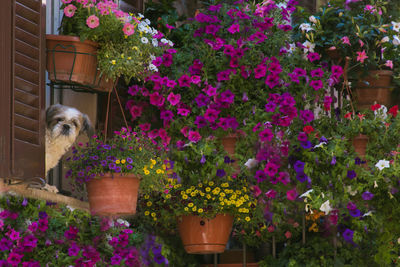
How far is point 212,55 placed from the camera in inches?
244

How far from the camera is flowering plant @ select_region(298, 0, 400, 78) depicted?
21.5 ft

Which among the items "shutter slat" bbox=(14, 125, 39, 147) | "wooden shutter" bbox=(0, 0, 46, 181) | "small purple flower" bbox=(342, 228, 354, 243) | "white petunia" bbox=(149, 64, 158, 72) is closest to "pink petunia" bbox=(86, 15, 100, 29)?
"wooden shutter" bbox=(0, 0, 46, 181)

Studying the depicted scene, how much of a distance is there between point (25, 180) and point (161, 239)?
1322 millimetres

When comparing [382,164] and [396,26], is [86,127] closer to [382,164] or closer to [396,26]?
[382,164]

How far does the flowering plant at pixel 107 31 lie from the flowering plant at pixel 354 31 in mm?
1492

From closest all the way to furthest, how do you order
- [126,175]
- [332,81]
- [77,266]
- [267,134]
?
[77,266] → [126,175] → [267,134] → [332,81]

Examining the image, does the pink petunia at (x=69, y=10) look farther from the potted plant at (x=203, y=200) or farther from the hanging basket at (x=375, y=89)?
the hanging basket at (x=375, y=89)

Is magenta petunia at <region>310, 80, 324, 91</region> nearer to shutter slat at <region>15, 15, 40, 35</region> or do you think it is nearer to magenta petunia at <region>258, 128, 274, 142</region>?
magenta petunia at <region>258, 128, 274, 142</region>

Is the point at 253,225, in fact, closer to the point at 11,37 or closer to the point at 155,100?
the point at 155,100

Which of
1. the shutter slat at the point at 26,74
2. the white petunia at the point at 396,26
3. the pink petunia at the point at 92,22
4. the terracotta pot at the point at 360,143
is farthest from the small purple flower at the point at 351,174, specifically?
the shutter slat at the point at 26,74

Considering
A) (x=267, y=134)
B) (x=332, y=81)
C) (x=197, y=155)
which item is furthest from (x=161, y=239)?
(x=332, y=81)

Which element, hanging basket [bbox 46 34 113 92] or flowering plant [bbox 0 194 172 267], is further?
hanging basket [bbox 46 34 113 92]

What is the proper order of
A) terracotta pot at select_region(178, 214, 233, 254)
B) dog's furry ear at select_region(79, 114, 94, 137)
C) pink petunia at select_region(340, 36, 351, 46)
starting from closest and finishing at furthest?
dog's furry ear at select_region(79, 114, 94, 137)
terracotta pot at select_region(178, 214, 233, 254)
pink petunia at select_region(340, 36, 351, 46)

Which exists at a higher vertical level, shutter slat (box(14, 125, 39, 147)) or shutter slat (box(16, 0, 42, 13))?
shutter slat (box(16, 0, 42, 13))
